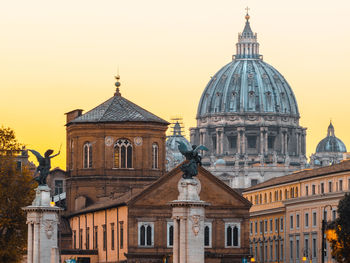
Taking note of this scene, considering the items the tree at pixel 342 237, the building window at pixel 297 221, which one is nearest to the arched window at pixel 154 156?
the building window at pixel 297 221

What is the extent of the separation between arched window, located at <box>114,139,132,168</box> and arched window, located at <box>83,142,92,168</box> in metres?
2.45

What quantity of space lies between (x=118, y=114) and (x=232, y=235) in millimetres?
19624

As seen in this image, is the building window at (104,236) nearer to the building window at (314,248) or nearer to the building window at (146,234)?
the building window at (146,234)

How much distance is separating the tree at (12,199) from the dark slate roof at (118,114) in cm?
Answer: 3696

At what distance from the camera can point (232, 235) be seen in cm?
14112

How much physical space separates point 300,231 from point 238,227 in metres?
21.0

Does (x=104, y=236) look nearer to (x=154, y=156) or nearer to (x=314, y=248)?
(x=154, y=156)

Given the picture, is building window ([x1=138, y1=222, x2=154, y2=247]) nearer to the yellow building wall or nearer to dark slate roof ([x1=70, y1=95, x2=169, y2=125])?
the yellow building wall

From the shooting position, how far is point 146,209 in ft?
454

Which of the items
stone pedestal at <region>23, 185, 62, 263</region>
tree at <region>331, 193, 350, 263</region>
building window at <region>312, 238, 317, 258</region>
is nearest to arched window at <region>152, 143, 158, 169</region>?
building window at <region>312, 238, 317, 258</region>

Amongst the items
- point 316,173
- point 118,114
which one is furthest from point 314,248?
point 118,114

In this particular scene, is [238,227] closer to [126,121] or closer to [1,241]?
[126,121]

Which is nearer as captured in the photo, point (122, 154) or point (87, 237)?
point (87, 237)

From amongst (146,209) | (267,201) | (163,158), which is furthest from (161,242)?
(267,201)
